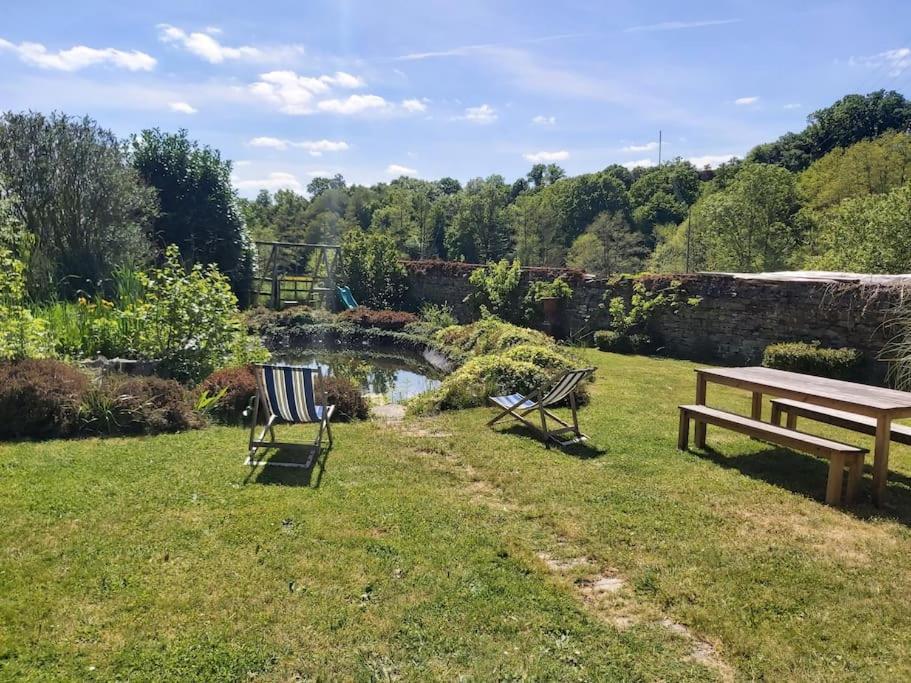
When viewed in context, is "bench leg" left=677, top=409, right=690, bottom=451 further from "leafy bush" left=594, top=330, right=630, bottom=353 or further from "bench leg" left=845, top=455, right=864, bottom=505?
"leafy bush" left=594, top=330, right=630, bottom=353

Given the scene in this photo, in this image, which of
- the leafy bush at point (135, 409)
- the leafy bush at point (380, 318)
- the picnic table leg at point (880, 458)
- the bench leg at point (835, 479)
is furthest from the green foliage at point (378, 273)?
the picnic table leg at point (880, 458)

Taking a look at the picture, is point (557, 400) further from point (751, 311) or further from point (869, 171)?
point (869, 171)

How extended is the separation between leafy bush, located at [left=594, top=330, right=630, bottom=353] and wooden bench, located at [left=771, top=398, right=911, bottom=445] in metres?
6.27

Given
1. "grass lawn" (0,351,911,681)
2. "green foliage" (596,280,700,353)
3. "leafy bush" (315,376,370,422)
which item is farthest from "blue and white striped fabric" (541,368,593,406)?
"green foliage" (596,280,700,353)

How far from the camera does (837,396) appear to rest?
4164 mm

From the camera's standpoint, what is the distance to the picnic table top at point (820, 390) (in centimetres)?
390

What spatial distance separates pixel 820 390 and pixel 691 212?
32909 millimetres

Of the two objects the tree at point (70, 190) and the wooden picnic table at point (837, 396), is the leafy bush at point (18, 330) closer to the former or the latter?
the tree at point (70, 190)

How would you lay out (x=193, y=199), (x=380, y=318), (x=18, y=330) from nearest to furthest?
(x=18, y=330) < (x=380, y=318) < (x=193, y=199)

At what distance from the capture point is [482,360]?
779 cm

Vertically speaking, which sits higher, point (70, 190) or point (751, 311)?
point (70, 190)

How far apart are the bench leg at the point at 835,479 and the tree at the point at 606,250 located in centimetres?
3125

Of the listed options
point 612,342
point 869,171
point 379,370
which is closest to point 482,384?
Answer: point 379,370

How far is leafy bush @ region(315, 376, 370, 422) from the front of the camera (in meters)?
6.40
